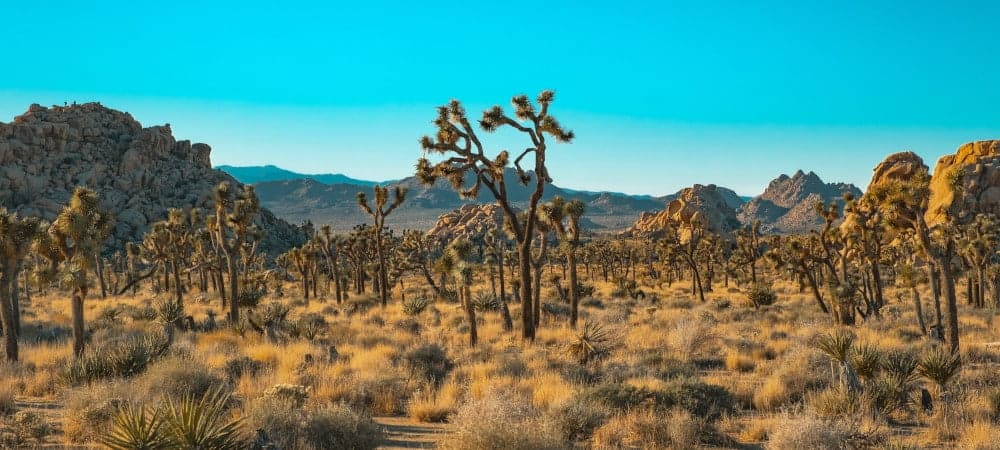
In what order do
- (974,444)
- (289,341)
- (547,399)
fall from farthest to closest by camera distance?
1. (289,341)
2. (547,399)
3. (974,444)

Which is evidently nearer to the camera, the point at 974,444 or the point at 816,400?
the point at 974,444

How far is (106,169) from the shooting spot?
318 feet

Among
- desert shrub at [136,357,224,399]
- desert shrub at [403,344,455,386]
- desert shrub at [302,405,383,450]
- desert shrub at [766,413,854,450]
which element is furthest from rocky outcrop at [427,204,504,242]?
desert shrub at [766,413,854,450]

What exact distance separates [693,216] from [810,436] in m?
140

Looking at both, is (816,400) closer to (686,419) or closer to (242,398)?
(686,419)

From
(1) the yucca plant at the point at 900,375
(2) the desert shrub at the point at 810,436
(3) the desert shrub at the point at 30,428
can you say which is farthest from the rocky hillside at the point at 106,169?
(2) the desert shrub at the point at 810,436

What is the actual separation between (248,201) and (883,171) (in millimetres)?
105493

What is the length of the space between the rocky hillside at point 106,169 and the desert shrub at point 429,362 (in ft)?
264

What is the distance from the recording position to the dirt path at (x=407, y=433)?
8.29 m

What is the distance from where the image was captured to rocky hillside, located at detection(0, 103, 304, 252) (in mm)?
88062

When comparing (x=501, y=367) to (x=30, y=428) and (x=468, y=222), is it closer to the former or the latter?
(x=30, y=428)

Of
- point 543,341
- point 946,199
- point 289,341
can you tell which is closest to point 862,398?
point 543,341

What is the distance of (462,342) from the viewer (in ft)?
57.3

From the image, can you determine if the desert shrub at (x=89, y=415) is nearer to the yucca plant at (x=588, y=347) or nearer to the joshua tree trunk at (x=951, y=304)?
the yucca plant at (x=588, y=347)
